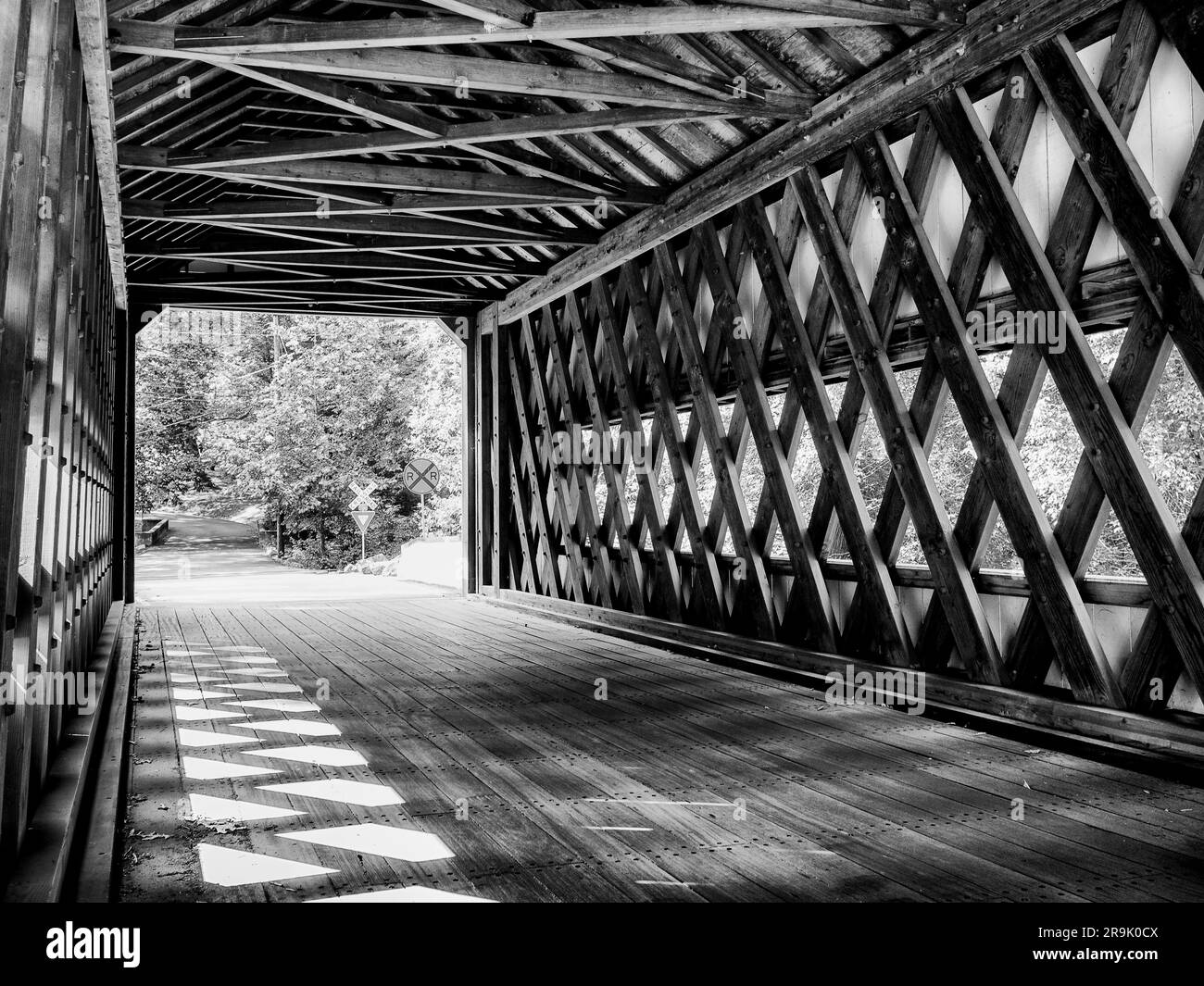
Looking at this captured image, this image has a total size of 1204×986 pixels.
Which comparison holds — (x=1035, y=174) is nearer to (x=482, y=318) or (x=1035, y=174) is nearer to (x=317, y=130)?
(x=317, y=130)

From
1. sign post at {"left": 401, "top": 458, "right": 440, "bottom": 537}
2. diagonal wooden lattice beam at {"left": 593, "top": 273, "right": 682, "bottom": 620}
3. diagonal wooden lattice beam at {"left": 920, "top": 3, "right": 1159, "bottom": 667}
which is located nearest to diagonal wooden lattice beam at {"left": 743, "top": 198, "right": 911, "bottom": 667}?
diagonal wooden lattice beam at {"left": 920, "top": 3, "right": 1159, "bottom": 667}

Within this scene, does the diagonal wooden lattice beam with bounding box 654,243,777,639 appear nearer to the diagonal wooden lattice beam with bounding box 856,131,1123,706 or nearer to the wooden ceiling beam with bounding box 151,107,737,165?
the wooden ceiling beam with bounding box 151,107,737,165

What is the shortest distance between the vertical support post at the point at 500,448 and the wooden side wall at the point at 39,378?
7060mm

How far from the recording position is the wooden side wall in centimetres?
255

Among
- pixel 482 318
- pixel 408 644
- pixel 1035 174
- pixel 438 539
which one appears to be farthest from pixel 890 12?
pixel 438 539

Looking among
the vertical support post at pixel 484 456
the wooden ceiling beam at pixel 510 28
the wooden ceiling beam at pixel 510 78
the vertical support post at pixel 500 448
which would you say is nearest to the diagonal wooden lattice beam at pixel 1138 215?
the wooden ceiling beam at pixel 510 28

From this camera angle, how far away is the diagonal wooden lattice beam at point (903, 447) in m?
5.45

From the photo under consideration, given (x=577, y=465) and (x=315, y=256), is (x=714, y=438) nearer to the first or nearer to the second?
(x=577, y=465)

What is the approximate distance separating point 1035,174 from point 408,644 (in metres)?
5.95

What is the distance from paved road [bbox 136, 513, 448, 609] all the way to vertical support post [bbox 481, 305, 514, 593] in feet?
4.94

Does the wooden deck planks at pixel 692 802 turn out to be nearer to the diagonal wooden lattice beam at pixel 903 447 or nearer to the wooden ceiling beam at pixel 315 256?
the diagonal wooden lattice beam at pixel 903 447

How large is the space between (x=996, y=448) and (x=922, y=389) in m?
0.71

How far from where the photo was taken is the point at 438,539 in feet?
61.9

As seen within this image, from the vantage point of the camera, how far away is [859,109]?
243 inches
